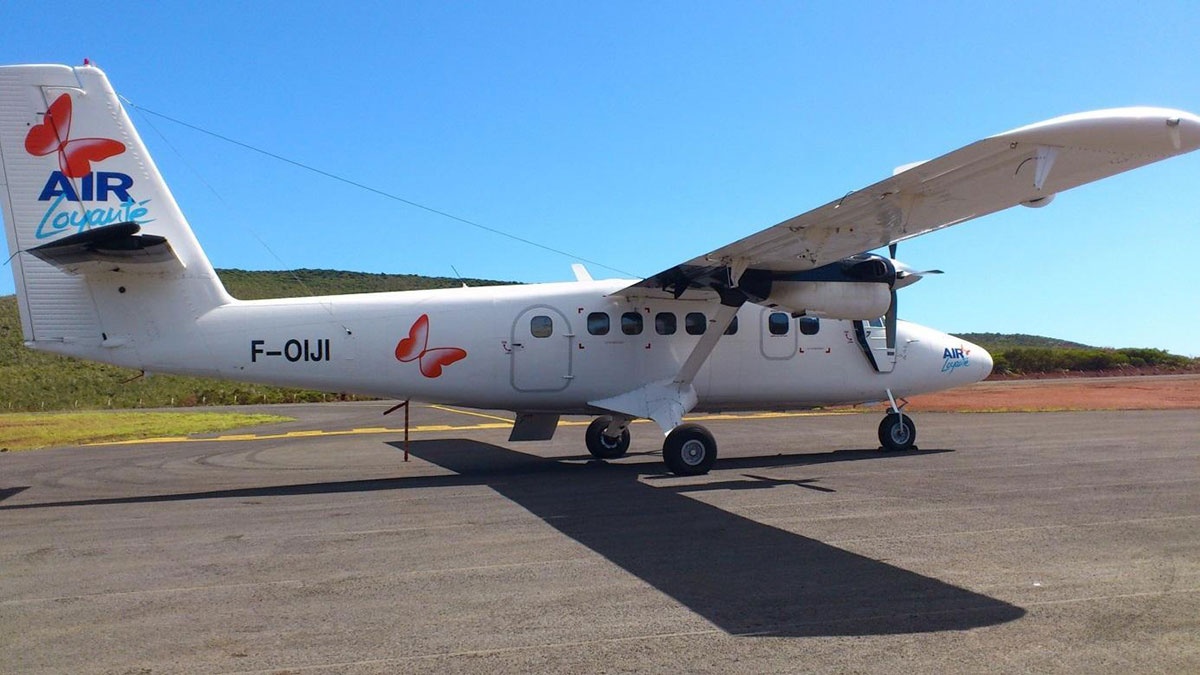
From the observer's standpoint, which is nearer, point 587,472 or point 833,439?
Result: point 587,472

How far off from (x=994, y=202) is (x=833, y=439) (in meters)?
10.8

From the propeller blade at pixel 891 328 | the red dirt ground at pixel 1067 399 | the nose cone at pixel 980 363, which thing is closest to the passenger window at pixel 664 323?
the propeller blade at pixel 891 328

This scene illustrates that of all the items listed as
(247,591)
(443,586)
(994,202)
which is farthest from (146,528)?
(994,202)

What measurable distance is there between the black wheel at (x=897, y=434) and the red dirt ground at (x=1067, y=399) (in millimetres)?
8790

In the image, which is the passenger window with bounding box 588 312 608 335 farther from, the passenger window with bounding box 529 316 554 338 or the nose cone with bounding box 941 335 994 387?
the nose cone with bounding box 941 335 994 387

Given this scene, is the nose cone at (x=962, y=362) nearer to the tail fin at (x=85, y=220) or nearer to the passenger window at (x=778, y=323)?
the passenger window at (x=778, y=323)

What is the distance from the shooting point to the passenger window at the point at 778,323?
15570 mm

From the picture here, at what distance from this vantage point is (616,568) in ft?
23.8

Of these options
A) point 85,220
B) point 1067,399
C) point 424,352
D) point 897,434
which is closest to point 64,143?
point 85,220

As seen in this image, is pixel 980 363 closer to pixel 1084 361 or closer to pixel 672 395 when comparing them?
pixel 672 395

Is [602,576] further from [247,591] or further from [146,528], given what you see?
[146,528]

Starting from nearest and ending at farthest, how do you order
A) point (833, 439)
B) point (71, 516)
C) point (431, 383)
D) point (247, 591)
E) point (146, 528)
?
1. point (247, 591)
2. point (146, 528)
3. point (71, 516)
4. point (431, 383)
5. point (833, 439)

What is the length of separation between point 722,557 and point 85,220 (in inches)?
393

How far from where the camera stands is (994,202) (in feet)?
30.8
